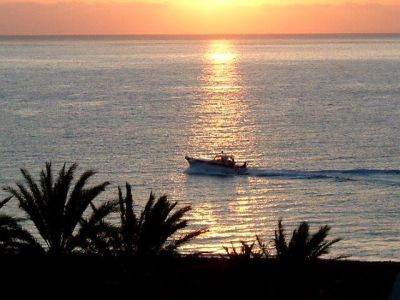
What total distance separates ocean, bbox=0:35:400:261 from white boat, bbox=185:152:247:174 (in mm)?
494

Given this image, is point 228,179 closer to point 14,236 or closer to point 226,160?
point 226,160

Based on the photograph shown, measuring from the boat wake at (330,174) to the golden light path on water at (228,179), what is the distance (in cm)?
103

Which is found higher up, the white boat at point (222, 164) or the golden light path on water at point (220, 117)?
the golden light path on water at point (220, 117)

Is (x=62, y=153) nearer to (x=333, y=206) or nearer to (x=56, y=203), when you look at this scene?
(x=333, y=206)

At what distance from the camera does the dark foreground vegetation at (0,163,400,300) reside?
2094 centimetres

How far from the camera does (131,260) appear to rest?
21.5 metres

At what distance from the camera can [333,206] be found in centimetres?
4731

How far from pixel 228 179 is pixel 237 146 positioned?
11.0m

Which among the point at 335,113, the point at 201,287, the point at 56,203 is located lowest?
the point at 201,287

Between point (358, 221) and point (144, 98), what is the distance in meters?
63.6

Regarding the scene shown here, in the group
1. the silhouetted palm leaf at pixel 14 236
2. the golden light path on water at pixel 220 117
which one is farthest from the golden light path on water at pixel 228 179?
the silhouetted palm leaf at pixel 14 236

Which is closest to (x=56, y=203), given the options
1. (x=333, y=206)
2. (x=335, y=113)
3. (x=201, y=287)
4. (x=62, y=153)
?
(x=201, y=287)

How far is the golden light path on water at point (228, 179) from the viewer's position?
139 feet

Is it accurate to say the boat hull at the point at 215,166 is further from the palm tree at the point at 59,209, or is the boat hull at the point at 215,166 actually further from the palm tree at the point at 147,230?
the palm tree at the point at 147,230
